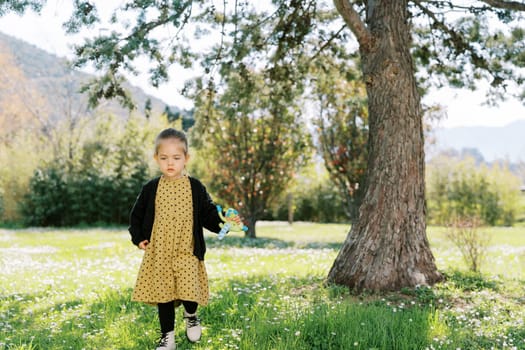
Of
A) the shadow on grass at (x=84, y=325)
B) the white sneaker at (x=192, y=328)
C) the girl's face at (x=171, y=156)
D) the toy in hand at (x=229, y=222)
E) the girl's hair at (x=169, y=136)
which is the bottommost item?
the shadow on grass at (x=84, y=325)

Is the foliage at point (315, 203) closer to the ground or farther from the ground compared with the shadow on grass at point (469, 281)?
farther from the ground

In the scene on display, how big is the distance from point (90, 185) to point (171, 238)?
60.2 feet

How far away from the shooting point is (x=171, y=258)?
352cm

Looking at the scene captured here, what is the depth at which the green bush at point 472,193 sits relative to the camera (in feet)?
79.3

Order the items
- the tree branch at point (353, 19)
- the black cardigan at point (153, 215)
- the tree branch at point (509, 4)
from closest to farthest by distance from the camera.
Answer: the black cardigan at point (153, 215) → the tree branch at point (353, 19) → the tree branch at point (509, 4)

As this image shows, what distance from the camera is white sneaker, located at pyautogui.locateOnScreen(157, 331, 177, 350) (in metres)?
3.43

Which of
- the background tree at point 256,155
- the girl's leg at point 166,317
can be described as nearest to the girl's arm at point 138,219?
the girl's leg at point 166,317

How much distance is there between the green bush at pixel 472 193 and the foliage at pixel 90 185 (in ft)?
47.4

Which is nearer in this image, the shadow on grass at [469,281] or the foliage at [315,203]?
the shadow on grass at [469,281]

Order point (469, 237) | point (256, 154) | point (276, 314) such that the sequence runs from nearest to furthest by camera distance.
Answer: point (276, 314) → point (469, 237) → point (256, 154)

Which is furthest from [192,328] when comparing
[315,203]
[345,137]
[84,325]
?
[315,203]

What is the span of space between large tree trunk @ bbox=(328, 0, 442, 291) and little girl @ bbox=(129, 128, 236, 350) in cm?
215

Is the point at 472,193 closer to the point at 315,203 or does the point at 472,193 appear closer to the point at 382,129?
the point at 315,203

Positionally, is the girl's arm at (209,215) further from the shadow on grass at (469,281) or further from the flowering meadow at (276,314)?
the shadow on grass at (469,281)
